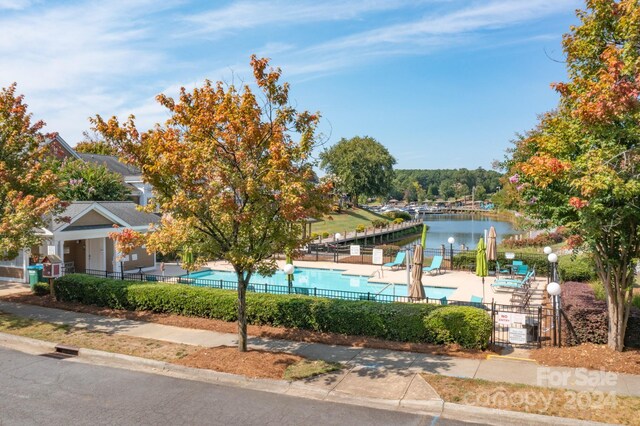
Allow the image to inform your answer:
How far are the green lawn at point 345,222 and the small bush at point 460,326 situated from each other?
39801mm

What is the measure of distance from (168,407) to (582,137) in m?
10.3

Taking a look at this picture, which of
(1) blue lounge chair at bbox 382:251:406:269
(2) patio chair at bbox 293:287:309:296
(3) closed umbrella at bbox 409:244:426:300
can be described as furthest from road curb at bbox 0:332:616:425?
(1) blue lounge chair at bbox 382:251:406:269

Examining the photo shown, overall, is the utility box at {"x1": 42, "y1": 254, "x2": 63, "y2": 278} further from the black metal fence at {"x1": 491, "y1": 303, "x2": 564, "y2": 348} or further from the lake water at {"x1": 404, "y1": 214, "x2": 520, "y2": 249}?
the lake water at {"x1": 404, "y1": 214, "x2": 520, "y2": 249}

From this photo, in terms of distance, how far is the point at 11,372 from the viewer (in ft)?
33.9

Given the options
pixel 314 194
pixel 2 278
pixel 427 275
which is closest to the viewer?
pixel 314 194

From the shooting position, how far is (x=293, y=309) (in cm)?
1374

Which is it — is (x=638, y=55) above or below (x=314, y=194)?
above

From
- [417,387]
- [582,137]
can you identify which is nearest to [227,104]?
[417,387]

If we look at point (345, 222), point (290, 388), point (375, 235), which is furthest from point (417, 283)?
point (345, 222)

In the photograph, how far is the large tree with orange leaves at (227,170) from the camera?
10211mm

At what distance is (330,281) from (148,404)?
17557 millimetres

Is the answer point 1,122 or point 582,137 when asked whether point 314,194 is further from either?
point 1,122

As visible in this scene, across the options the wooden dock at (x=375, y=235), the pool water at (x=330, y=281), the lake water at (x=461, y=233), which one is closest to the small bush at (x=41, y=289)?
the pool water at (x=330, y=281)

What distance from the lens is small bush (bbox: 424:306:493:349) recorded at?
11625 mm
